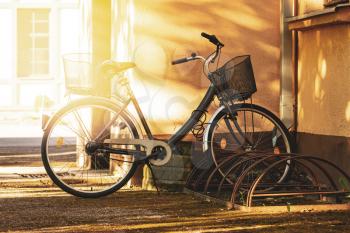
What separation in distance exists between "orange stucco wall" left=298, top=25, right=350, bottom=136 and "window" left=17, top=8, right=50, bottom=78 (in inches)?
663

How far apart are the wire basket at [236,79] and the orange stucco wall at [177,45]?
1111mm

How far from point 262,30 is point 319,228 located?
323 cm

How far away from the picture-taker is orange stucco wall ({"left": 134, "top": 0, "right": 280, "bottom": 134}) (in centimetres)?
811

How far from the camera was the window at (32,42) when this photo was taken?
24.1m

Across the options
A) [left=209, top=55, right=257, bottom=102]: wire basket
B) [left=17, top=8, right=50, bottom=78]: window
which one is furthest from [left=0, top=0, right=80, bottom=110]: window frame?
[left=209, top=55, right=257, bottom=102]: wire basket

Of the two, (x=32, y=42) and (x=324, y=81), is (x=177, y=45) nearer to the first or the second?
(x=324, y=81)

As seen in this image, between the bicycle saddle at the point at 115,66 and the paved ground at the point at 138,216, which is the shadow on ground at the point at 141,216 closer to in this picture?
the paved ground at the point at 138,216

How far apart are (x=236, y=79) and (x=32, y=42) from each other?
1794 centimetres

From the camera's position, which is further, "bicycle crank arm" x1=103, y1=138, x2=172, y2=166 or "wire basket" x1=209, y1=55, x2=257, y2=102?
"bicycle crank arm" x1=103, y1=138, x2=172, y2=166

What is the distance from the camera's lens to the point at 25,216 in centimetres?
614

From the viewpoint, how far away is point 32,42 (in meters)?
24.3

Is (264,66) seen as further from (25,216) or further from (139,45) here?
(25,216)

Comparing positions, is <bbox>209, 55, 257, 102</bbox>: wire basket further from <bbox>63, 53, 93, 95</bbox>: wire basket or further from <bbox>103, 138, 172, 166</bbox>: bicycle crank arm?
<bbox>63, 53, 93, 95</bbox>: wire basket

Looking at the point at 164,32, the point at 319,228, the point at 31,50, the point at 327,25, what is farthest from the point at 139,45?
the point at 31,50
